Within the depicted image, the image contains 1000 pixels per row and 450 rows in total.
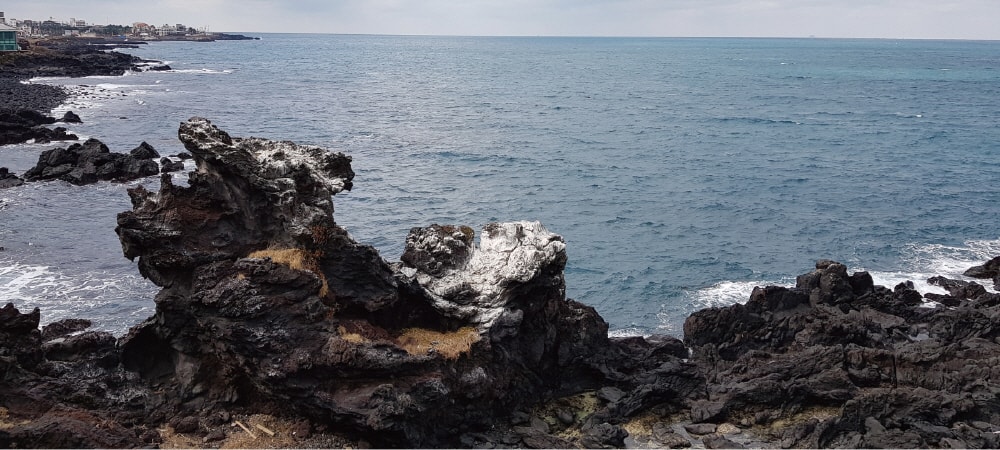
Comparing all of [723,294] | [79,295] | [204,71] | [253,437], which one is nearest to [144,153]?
[79,295]

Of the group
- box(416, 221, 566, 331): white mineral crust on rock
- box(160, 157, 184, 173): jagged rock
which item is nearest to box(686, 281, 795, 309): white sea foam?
box(416, 221, 566, 331): white mineral crust on rock

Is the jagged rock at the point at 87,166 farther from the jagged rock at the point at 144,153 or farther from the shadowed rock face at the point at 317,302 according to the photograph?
the shadowed rock face at the point at 317,302

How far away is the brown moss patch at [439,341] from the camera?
21.3 m

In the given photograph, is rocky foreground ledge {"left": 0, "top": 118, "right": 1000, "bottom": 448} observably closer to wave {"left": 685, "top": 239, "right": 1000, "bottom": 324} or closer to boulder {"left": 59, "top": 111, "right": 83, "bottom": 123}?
wave {"left": 685, "top": 239, "right": 1000, "bottom": 324}

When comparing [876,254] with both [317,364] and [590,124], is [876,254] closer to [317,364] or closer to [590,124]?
[317,364]

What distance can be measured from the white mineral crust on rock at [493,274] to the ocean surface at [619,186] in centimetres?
1416

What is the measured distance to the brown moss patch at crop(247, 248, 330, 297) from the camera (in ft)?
68.7

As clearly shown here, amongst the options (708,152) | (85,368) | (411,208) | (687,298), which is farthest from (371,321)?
(708,152)

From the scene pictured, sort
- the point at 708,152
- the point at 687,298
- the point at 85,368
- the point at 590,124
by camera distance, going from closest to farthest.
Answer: the point at 85,368 → the point at 687,298 → the point at 708,152 → the point at 590,124

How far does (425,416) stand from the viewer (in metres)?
20.4

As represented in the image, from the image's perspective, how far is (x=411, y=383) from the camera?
20.0 meters

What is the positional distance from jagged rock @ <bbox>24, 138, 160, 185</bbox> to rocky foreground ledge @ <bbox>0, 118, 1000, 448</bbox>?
132ft

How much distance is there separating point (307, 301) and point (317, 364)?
180 cm

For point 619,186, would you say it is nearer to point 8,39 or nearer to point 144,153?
point 144,153
